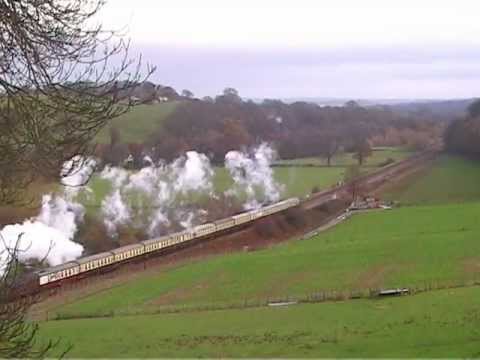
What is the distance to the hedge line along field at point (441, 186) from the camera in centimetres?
6025

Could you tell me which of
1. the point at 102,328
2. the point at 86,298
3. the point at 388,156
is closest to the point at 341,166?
the point at 388,156

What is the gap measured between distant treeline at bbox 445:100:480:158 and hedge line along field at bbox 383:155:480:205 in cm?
383

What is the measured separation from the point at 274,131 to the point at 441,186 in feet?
88.2

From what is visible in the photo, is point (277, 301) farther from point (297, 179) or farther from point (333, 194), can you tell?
point (297, 179)

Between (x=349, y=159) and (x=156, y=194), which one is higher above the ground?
(x=349, y=159)

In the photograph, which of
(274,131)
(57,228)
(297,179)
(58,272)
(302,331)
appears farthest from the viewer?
(274,131)

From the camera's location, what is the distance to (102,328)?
23531 millimetres

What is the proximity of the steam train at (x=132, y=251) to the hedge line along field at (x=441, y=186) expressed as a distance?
1457 centimetres

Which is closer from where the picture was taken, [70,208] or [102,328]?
[102,328]

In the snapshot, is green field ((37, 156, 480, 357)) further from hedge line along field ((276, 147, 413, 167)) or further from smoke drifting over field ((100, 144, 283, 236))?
hedge line along field ((276, 147, 413, 167))

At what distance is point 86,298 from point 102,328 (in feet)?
20.2

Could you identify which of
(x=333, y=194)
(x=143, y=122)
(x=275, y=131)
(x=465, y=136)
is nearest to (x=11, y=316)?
(x=333, y=194)

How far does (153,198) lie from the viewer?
50.5 m

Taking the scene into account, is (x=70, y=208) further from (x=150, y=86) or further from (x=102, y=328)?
(x=150, y=86)
